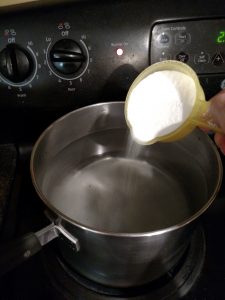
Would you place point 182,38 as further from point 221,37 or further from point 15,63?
point 15,63

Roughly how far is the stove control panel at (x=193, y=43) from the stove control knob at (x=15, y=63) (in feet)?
0.56

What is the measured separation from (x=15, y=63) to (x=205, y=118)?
258 millimetres

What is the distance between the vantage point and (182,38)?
19.2 inches

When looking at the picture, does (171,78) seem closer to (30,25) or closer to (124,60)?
(124,60)

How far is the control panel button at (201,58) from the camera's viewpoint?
494mm

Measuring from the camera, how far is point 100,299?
44 cm

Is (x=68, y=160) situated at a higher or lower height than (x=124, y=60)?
lower

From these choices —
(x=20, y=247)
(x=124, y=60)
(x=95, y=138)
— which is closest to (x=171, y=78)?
(x=124, y=60)

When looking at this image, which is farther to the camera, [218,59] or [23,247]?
[218,59]

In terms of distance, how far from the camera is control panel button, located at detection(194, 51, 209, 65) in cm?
49

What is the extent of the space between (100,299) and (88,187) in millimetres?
177

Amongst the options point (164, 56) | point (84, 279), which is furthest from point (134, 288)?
point (164, 56)

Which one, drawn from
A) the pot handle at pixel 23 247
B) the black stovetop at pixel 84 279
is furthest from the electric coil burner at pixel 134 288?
the pot handle at pixel 23 247

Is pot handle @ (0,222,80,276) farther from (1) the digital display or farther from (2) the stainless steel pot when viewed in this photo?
(1) the digital display
